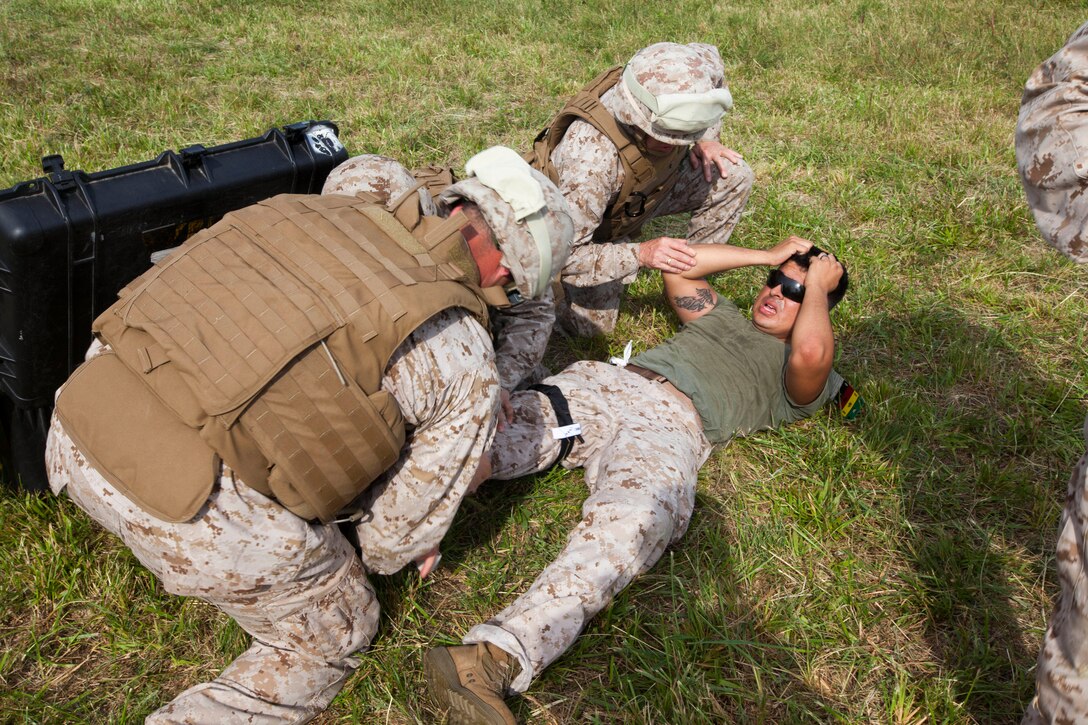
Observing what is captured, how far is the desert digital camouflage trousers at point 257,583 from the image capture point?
2.53 meters

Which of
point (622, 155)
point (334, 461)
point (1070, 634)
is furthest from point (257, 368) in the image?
point (622, 155)

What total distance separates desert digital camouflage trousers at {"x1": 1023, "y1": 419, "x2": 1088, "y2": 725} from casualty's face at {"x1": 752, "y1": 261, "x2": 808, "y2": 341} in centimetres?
222

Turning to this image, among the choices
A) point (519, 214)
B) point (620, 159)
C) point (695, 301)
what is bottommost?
point (695, 301)

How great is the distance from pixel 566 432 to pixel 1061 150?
222cm

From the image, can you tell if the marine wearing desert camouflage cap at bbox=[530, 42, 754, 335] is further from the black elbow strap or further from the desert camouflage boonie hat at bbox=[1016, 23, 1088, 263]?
the desert camouflage boonie hat at bbox=[1016, 23, 1088, 263]

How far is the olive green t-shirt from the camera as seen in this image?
161 inches

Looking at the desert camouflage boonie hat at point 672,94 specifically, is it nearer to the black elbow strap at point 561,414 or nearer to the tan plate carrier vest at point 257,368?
the black elbow strap at point 561,414

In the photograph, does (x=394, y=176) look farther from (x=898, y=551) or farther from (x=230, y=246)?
(x=898, y=551)

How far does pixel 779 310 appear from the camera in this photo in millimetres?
4273

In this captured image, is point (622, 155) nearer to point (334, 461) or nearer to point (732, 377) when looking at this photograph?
point (732, 377)

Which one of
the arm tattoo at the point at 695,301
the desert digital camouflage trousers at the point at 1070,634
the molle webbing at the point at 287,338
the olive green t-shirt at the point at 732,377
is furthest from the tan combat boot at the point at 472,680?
the arm tattoo at the point at 695,301

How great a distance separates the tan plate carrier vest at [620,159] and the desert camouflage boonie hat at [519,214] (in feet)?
5.09

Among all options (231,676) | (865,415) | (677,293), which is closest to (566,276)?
(677,293)

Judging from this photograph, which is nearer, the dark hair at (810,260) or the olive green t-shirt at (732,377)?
the olive green t-shirt at (732,377)
